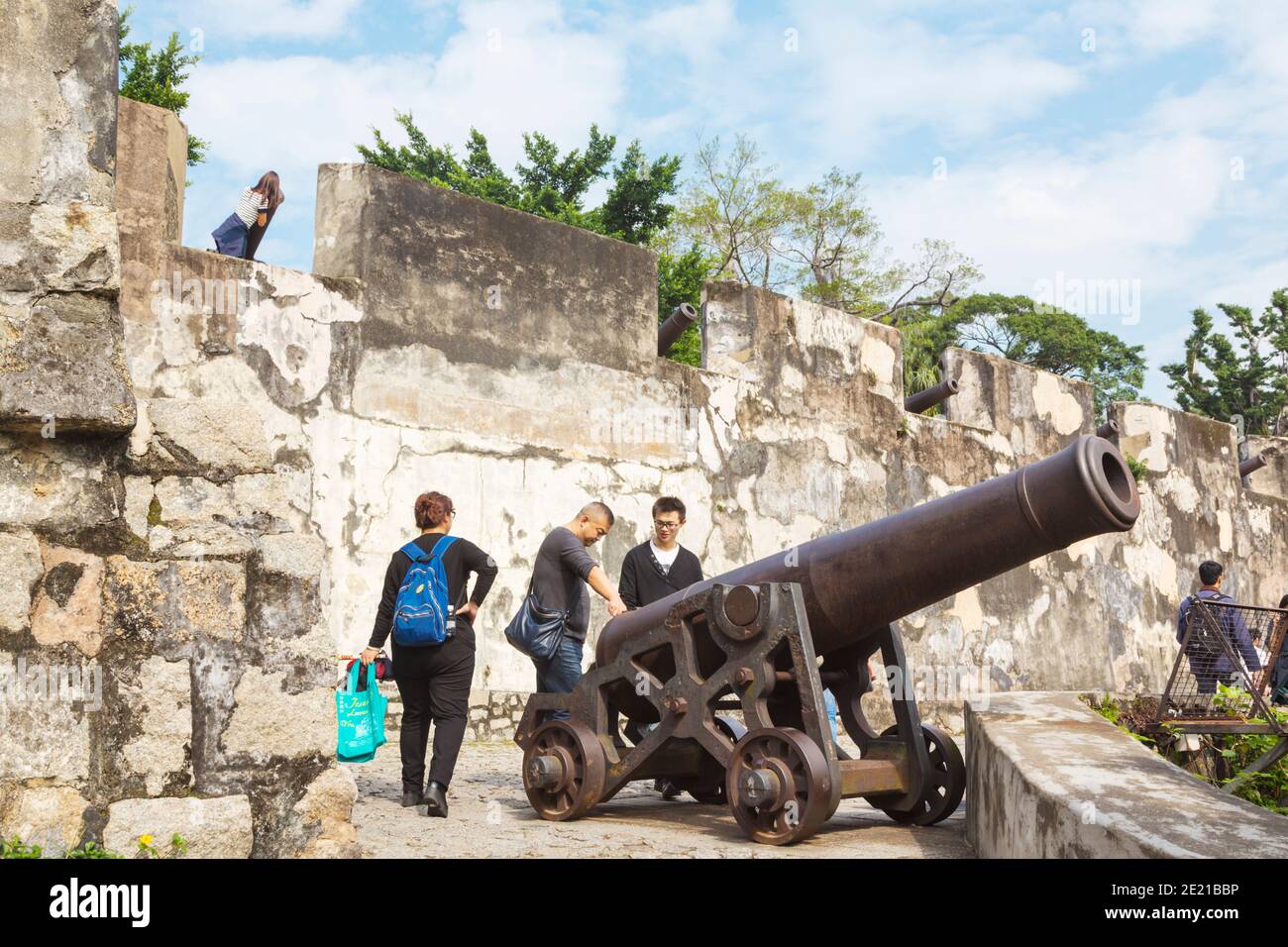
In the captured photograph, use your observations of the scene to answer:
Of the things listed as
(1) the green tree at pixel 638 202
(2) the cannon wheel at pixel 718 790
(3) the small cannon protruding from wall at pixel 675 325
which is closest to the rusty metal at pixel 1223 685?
(2) the cannon wheel at pixel 718 790

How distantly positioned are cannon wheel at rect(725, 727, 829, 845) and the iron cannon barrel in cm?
61

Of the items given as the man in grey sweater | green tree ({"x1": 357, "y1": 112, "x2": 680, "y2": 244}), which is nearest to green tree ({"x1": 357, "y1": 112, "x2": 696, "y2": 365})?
green tree ({"x1": 357, "y1": 112, "x2": 680, "y2": 244})

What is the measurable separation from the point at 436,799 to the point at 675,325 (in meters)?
5.42

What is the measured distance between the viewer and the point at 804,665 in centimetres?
447

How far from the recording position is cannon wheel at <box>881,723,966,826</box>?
5031 mm

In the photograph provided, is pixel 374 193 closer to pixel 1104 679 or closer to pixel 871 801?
pixel 871 801

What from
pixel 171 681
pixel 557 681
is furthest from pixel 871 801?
pixel 171 681

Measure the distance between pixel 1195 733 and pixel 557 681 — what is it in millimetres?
2857

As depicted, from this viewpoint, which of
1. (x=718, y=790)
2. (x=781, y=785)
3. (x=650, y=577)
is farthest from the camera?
(x=650, y=577)

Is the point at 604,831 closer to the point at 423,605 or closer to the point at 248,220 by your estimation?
the point at 423,605

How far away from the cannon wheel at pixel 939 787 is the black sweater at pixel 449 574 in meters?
1.77

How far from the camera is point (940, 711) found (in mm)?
10648

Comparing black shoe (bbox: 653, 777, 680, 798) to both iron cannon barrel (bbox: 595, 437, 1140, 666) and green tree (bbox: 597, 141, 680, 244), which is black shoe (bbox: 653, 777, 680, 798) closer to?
iron cannon barrel (bbox: 595, 437, 1140, 666)

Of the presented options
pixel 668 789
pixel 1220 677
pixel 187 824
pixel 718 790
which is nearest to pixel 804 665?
pixel 718 790
